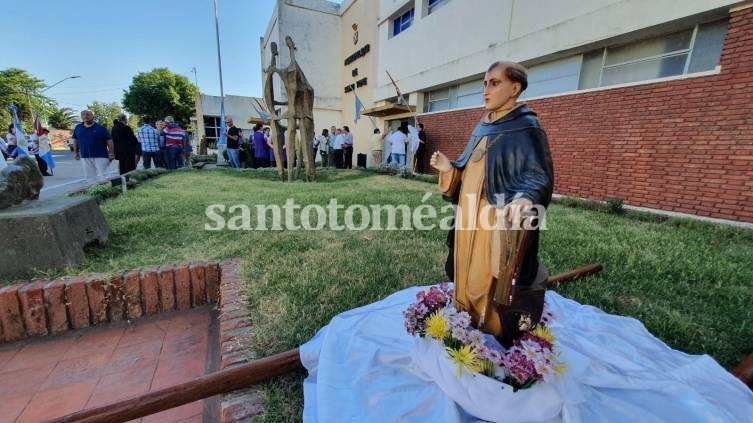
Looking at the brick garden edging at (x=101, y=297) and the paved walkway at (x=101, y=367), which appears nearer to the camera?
the paved walkway at (x=101, y=367)

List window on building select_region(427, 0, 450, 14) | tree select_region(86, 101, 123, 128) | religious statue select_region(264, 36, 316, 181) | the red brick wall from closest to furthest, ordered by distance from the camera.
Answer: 1. the red brick wall
2. religious statue select_region(264, 36, 316, 181)
3. window on building select_region(427, 0, 450, 14)
4. tree select_region(86, 101, 123, 128)

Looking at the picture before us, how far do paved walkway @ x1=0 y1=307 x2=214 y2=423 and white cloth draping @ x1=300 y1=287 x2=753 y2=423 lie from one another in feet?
2.53

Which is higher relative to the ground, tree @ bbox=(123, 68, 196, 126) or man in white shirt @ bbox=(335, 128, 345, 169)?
tree @ bbox=(123, 68, 196, 126)

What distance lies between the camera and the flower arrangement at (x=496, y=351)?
121 cm

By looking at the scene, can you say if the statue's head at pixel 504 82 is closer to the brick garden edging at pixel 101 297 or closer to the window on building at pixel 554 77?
the brick garden edging at pixel 101 297

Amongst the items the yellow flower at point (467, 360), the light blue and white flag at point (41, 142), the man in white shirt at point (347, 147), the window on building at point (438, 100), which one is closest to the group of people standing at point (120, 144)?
the light blue and white flag at point (41, 142)

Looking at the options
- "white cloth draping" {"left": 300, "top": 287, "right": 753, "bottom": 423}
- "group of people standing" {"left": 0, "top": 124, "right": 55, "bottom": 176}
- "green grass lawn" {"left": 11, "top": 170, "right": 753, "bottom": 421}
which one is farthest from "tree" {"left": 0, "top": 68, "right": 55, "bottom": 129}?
"white cloth draping" {"left": 300, "top": 287, "right": 753, "bottom": 423}

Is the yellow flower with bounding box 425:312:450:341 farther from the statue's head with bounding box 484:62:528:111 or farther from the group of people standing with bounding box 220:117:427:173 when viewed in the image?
the group of people standing with bounding box 220:117:427:173

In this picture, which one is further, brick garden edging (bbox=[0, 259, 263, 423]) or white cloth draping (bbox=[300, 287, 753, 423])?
brick garden edging (bbox=[0, 259, 263, 423])

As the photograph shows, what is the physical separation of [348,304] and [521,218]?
4.94 feet

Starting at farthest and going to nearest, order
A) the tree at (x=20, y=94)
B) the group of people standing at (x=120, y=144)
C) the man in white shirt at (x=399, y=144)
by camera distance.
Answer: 1. the tree at (x=20, y=94)
2. the man in white shirt at (x=399, y=144)
3. the group of people standing at (x=120, y=144)

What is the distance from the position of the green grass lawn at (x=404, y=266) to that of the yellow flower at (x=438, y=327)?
705 mm

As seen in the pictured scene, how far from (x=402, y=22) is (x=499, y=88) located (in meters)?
14.9

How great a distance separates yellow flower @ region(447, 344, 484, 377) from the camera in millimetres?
1278
